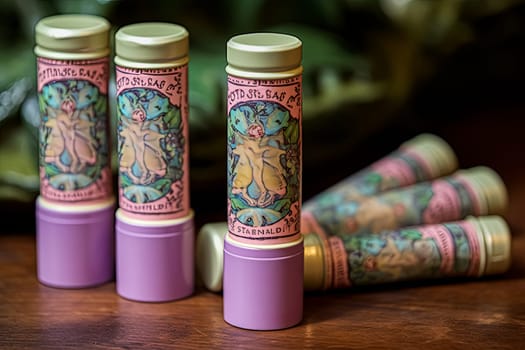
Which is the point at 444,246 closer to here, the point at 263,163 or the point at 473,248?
the point at 473,248

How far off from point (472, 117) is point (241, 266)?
0.69m

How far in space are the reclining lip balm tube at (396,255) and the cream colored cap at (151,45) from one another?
176 mm

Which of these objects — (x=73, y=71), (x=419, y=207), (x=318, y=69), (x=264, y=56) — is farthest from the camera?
(x=318, y=69)

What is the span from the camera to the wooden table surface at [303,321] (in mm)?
1000

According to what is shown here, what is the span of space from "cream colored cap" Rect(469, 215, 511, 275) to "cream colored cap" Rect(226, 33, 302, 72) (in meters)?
0.27

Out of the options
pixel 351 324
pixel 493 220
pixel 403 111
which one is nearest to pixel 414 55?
pixel 403 111

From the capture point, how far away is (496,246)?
1104mm

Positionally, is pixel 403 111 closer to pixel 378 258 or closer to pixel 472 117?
pixel 472 117

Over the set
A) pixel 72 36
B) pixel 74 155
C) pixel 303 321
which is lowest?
pixel 303 321

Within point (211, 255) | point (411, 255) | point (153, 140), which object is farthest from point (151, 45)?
point (411, 255)

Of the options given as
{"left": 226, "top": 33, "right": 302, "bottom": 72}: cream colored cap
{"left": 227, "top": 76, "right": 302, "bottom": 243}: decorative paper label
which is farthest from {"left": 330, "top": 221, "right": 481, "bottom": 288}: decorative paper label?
{"left": 226, "top": 33, "right": 302, "bottom": 72}: cream colored cap

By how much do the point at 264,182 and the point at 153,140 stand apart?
0.37 feet

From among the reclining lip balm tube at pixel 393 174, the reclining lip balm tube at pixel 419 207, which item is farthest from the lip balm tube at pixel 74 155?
the reclining lip balm tube at pixel 393 174

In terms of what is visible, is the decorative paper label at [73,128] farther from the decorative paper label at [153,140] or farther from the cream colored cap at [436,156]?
→ the cream colored cap at [436,156]
